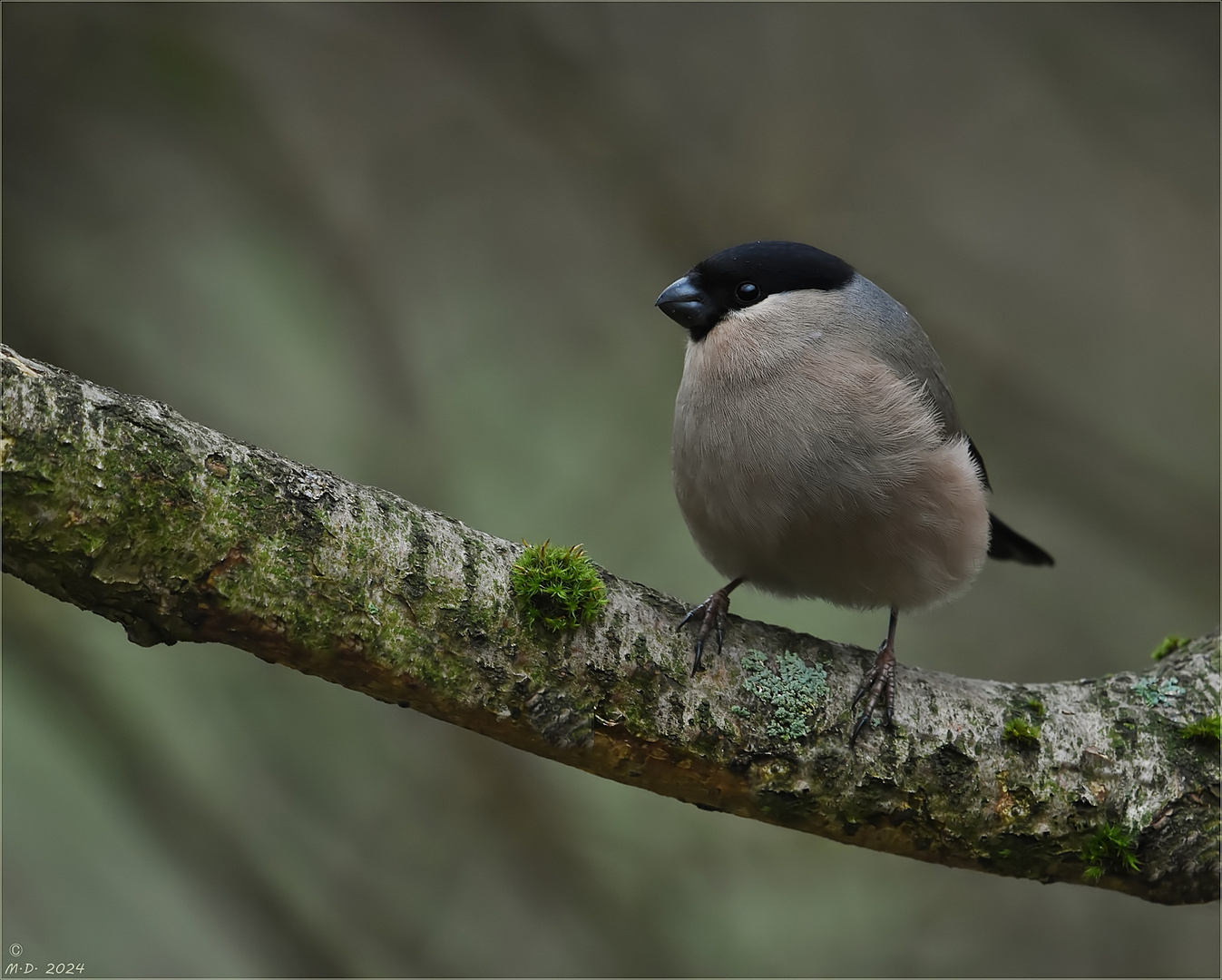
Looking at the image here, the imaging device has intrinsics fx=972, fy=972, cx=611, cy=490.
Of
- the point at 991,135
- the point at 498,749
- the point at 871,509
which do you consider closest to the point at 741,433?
the point at 871,509

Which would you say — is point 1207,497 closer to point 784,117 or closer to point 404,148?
point 784,117

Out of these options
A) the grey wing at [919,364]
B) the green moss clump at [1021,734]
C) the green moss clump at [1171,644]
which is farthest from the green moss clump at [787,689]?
the green moss clump at [1171,644]

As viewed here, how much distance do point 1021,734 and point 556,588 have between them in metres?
1.63

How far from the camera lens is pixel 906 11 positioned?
6516mm

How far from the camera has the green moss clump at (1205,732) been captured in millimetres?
3277

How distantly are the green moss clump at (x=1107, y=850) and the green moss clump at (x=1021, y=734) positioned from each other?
331 millimetres

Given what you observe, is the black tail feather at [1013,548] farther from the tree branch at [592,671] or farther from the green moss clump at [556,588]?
the green moss clump at [556,588]

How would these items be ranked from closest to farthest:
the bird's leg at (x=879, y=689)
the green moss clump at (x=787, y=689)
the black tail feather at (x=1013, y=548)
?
the green moss clump at (x=787, y=689)
the bird's leg at (x=879, y=689)
the black tail feather at (x=1013, y=548)

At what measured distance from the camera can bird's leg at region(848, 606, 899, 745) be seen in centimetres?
300

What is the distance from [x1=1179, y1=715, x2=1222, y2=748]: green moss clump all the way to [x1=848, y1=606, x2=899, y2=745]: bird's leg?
3.48 ft

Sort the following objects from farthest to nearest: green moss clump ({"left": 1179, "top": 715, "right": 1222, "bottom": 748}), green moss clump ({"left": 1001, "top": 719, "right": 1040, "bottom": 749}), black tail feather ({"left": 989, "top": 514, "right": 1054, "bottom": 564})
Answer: black tail feather ({"left": 989, "top": 514, "right": 1054, "bottom": 564}) < green moss clump ({"left": 1179, "top": 715, "right": 1222, "bottom": 748}) < green moss clump ({"left": 1001, "top": 719, "right": 1040, "bottom": 749})

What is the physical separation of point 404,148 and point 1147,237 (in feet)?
16.9

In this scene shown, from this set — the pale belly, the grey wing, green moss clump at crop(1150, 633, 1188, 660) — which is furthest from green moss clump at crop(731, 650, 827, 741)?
green moss clump at crop(1150, 633, 1188, 660)

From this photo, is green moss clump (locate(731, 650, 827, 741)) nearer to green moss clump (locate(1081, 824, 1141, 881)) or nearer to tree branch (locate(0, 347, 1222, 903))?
tree branch (locate(0, 347, 1222, 903))
